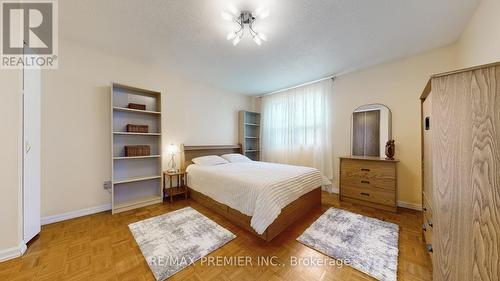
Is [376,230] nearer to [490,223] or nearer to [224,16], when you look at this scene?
[490,223]

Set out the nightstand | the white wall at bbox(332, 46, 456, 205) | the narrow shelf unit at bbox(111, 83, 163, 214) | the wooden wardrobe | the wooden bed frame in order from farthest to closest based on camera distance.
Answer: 1. the nightstand
2. the narrow shelf unit at bbox(111, 83, 163, 214)
3. the white wall at bbox(332, 46, 456, 205)
4. the wooden bed frame
5. the wooden wardrobe

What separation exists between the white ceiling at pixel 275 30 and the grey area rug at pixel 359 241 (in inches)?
96.4

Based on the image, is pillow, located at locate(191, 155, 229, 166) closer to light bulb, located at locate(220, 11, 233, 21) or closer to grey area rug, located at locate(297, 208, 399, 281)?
grey area rug, located at locate(297, 208, 399, 281)

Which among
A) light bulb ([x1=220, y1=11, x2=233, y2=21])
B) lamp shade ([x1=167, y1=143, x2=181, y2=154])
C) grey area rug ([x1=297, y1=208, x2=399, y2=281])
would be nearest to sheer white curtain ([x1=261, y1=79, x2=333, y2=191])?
grey area rug ([x1=297, y1=208, x2=399, y2=281])

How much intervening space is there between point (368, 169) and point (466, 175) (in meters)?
2.06

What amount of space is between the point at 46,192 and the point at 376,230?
4.27 m

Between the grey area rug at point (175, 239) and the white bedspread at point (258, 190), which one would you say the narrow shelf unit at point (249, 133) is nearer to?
the white bedspread at point (258, 190)

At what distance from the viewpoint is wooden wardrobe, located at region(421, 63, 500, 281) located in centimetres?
85

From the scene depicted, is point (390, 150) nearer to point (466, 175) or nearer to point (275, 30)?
point (466, 175)

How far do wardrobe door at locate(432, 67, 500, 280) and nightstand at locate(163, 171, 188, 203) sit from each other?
10.7 ft

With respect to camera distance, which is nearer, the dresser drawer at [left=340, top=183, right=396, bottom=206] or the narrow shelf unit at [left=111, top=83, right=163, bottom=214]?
the dresser drawer at [left=340, top=183, right=396, bottom=206]

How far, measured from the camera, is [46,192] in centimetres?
224

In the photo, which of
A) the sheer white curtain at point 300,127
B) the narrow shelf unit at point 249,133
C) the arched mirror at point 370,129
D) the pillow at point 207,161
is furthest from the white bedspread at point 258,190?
the narrow shelf unit at point 249,133

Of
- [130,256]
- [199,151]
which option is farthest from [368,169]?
Result: [130,256]
